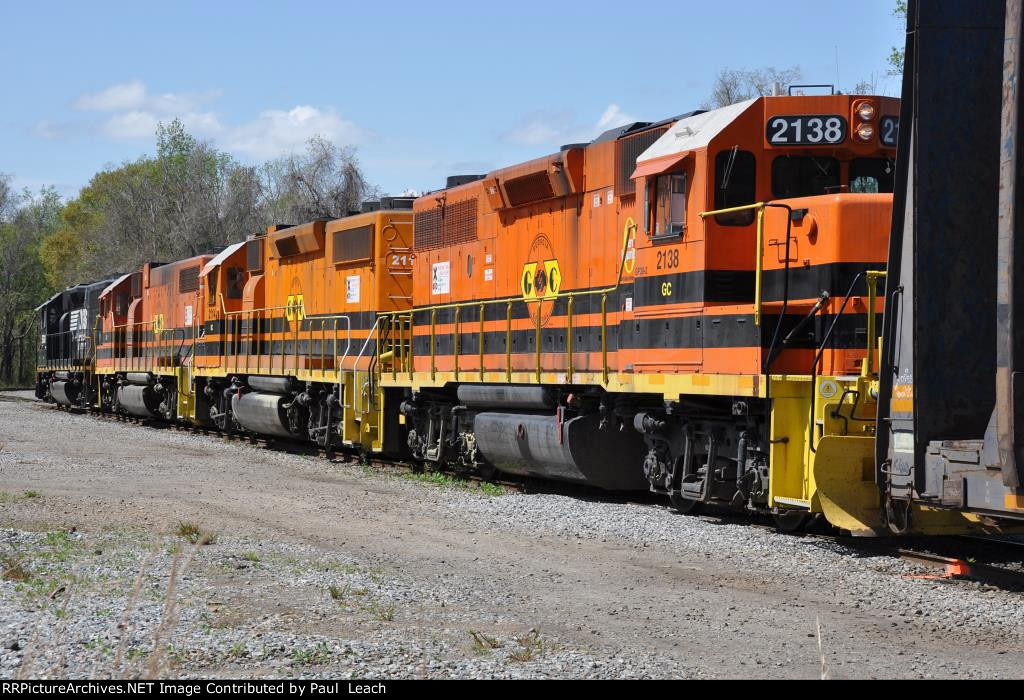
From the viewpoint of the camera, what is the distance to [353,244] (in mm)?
19359

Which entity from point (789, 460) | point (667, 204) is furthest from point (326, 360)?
point (789, 460)

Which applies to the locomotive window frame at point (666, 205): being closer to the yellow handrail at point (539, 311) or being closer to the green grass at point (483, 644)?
the yellow handrail at point (539, 311)

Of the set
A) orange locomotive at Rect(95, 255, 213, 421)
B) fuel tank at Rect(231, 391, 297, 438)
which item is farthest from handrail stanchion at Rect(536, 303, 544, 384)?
orange locomotive at Rect(95, 255, 213, 421)

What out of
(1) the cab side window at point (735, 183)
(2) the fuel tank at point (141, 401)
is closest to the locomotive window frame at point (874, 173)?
(1) the cab side window at point (735, 183)

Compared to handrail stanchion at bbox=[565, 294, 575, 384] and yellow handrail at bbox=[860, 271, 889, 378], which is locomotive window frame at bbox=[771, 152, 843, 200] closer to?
yellow handrail at bbox=[860, 271, 889, 378]

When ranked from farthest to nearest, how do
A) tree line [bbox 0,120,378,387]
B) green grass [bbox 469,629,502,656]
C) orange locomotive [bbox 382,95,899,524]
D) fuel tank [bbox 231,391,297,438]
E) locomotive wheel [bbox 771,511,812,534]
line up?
tree line [bbox 0,120,378,387], fuel tank [bbox 231,391,297,438], locomotive wheel [bbox 771,511,812,534], orange locomotive [bbox 382,95,899,524], green grass [bbox 469,629,502,656]

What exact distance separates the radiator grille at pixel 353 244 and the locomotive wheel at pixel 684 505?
849 centimetres

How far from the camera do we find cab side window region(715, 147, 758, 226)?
10.7 meters

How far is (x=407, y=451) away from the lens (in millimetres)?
18172

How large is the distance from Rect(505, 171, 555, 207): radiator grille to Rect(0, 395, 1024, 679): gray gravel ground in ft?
12.2

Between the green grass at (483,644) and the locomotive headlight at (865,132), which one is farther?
the locomotive headlight at (865,132)

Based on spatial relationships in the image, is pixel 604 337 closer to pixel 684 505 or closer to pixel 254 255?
pixel 684 505

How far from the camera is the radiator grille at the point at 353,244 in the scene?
18.9 m
